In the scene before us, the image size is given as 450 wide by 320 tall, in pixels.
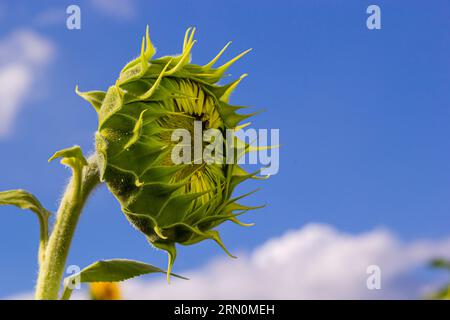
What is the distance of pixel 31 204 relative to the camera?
158 inches

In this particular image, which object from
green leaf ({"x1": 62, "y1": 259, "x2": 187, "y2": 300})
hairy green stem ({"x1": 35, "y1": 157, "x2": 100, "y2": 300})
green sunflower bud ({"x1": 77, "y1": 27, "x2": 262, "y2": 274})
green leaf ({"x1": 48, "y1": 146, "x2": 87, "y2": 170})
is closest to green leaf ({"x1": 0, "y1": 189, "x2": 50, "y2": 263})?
hairy green stem ({"x1": 35, "y1": 157, "x2": 100, "y2": 300})

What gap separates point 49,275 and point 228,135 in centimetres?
126

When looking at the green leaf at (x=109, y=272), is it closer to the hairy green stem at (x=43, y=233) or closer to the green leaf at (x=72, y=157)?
the hairy green stem at (x=43, y=233)

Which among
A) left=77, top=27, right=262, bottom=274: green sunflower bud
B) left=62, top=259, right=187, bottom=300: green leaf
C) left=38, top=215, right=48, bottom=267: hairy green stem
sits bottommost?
left=62, top=259, right=187, bottom=300: green leaf

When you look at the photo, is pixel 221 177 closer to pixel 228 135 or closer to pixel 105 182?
pixel 228 135

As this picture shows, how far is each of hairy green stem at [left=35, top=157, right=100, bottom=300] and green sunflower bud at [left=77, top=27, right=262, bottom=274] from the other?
239 millimetres

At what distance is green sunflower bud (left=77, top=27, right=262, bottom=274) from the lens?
3586mm

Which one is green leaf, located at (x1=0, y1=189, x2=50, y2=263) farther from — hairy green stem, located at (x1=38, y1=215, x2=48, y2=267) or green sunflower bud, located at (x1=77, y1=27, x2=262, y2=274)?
green sunflower bud, located at (x1=77, y1=27, x2=262, y2=274)

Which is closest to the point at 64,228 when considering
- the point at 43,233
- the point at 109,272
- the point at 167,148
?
the point at 43,233

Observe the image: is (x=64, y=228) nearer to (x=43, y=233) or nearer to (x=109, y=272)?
(x=43, y=233)

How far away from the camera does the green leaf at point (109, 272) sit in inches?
153

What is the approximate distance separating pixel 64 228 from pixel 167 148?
798 millimetres

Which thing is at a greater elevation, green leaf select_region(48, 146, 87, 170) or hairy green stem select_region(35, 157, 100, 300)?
green leaf select_region(48, 146, 87, 170)
